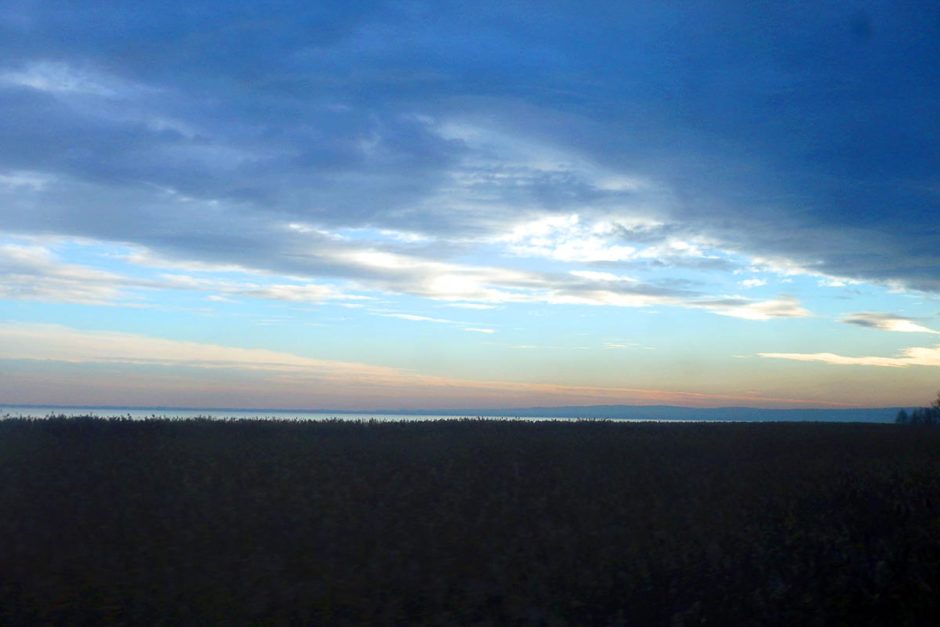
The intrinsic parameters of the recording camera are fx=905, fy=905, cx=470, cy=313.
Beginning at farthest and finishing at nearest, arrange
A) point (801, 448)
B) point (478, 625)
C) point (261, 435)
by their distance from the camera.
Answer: point (801, 448), point (261, 435), point (478, 625)

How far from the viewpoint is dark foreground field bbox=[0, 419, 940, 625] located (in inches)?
360

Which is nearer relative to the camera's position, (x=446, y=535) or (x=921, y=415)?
(x=446, y=535)

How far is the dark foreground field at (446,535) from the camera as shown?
9.13 metres

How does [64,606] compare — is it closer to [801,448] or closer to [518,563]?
[518,563]

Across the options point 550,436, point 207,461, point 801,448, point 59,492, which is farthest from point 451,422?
point 59,492

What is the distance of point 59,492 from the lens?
46.9ft

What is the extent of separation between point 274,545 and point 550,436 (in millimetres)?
15079

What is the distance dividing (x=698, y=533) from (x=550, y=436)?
13512mm

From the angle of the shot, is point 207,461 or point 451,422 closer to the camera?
point 207,461

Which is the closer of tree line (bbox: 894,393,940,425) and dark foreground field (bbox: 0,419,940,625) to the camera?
dark foreground field (bbox: 0,419,940,625)

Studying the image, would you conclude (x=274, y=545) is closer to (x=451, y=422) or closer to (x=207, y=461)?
(x=207, y=461)

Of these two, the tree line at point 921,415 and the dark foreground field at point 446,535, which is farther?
the tree line at point 921,415

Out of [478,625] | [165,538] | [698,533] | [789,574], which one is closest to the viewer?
[478,625]

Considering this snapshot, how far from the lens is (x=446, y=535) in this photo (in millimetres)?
12367
